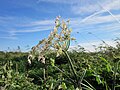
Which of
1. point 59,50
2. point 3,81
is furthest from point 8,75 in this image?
point 59,50

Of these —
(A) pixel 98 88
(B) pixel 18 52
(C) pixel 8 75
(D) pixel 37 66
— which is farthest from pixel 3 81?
(B) pixel 18 52

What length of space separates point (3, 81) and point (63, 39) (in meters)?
1.98

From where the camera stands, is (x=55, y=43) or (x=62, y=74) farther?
(x=62, y=74)

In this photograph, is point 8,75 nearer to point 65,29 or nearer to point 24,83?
point 24,83

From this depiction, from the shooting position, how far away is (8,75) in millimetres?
4312

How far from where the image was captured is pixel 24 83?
165 inches

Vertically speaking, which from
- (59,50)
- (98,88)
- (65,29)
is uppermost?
(65,29)

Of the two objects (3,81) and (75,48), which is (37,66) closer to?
(75,48)

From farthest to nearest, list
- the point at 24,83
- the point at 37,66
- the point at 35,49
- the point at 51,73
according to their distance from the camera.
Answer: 1. the point at 37,66
2. the point at 51,73
3. the point at 24,83
4. the point at 35,49

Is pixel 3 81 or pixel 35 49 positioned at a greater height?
pixel 35 49

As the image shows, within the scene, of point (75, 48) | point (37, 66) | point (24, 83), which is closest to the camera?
point (24, 83)

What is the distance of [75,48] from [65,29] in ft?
18.1

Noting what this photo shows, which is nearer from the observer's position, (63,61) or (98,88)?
(98,88)

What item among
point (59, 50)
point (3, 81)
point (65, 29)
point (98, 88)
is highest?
point (65, 29)
